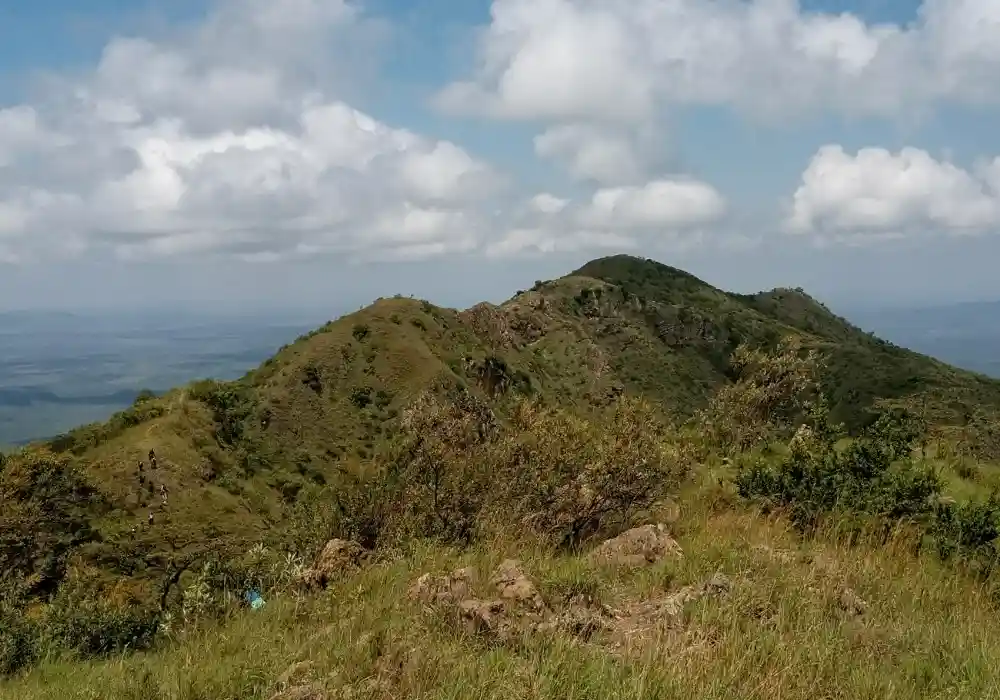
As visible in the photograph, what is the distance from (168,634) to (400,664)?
11.3 ft

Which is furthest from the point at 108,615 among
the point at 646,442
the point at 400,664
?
the point at 400,664

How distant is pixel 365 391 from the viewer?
182 feet

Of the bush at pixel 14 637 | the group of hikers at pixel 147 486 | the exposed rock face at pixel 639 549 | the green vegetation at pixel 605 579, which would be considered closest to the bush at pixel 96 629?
the green vegetation at pixel 605 579

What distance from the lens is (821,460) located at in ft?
28.9

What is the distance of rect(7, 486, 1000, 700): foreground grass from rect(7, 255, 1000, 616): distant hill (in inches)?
347

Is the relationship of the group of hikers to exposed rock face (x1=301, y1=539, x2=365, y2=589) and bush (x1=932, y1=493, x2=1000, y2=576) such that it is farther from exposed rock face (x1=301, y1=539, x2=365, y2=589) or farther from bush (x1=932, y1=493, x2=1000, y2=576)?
bush (x1=932, y1=493, x2=1000, y2=576)

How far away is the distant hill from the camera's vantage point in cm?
3116

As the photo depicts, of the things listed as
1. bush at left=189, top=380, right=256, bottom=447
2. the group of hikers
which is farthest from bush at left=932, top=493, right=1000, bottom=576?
bush at left=189, top=380, right=256, bottom=447

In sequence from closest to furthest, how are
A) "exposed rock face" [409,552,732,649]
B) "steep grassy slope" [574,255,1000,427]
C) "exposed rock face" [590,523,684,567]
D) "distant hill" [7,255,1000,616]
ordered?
"exposed rock face" [409,552,732,649], "exposed rock face" [590,523,684,567], "distant hill" [7,255,1000,616], "steep grassy slope" [574,255,1000,427]

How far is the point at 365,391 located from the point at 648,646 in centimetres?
5199

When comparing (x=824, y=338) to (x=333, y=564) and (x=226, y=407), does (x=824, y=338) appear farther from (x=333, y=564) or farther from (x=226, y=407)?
(x=333, y=564)

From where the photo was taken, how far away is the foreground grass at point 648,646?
13.9 ft

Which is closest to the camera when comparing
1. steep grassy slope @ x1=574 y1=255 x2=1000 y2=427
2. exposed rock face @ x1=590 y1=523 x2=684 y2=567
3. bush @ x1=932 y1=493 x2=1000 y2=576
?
exposed rock face @ x1=590 y1=523 x2=684 y2=567

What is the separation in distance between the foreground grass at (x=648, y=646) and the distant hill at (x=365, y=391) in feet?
28.9
